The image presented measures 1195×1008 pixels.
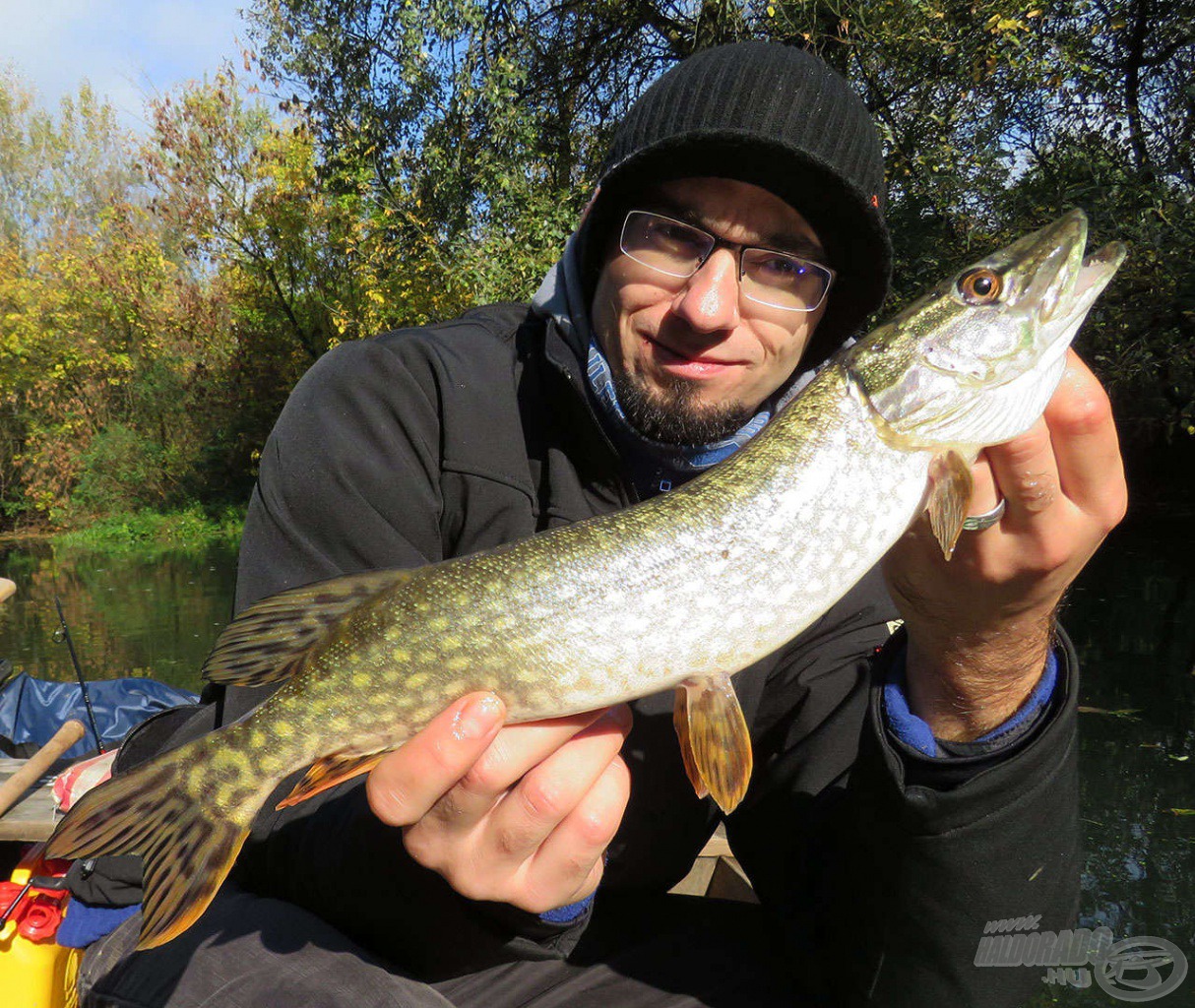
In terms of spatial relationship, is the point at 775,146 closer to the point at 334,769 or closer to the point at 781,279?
the point at 781,279

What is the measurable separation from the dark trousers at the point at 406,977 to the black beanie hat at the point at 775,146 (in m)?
1.71

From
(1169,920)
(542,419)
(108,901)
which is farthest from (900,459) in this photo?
(1169,920)

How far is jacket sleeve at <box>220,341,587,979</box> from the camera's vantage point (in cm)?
172

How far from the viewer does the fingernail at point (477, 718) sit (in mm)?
1449

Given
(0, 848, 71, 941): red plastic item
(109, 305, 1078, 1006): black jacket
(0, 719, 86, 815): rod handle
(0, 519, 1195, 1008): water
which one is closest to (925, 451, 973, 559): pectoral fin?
(109, 305, 1078, 1006): black jacket

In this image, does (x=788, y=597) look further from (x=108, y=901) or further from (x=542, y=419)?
(x=108, y=901)

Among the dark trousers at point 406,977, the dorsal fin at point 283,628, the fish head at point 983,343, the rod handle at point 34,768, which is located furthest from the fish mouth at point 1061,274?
the rod handle at point 34,768

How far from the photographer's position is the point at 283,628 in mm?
1632

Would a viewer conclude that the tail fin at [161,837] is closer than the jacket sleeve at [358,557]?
Yes

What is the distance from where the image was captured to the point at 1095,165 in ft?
27.9

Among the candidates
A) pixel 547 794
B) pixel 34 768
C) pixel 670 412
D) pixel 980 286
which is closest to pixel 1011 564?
pixel 980 286

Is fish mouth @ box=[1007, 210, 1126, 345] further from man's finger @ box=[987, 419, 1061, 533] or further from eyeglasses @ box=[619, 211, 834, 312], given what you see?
eyeglasses @ box=[619, 211, 834, 312]

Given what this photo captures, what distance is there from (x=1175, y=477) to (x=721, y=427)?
14731 mm

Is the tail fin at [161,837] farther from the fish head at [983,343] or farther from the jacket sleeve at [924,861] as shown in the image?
the fish head at [983,343]
